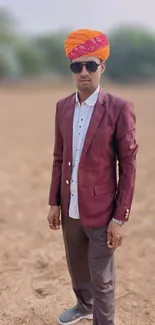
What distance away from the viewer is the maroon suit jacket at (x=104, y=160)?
8.89 ft

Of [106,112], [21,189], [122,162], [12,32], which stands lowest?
[21,189]

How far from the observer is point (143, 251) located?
4645 millimetres

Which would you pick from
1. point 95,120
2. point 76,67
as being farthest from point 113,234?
point 76,67

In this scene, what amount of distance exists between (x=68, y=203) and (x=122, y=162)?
1.33 feet

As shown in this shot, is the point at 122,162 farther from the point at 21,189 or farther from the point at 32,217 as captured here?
the point at 21,189

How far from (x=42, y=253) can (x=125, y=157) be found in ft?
7.02

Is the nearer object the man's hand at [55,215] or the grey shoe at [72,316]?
the man's hand at [55,215]

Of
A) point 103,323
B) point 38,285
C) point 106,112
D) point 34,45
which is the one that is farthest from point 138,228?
point 34,45

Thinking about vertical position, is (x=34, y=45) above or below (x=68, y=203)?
above

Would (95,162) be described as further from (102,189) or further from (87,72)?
(87,72)

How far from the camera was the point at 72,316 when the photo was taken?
337 cm

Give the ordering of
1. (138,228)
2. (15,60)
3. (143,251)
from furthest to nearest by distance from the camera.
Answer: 1. (15,60)
2. (138,228)
3. (143,251)

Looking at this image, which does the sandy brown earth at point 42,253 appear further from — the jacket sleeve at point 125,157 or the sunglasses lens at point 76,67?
the sunglasses lens at point 76,67

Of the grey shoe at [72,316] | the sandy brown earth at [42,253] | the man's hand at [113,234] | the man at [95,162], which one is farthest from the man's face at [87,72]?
the sandy brown earth at [42,253]
